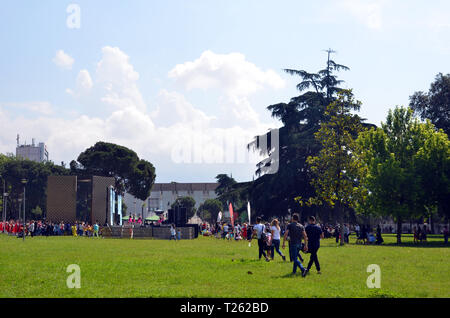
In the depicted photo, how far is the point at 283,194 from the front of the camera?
5566cm

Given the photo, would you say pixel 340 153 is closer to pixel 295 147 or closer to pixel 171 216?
pixel 295 147

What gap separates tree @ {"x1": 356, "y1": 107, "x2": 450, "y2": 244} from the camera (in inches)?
1783

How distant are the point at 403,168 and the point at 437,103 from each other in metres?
18.2

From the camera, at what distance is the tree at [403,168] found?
45.3 meters

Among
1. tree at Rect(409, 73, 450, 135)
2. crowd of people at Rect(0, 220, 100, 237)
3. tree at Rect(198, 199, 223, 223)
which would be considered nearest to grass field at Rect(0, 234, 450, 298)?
crowd of people at Rect(0, 220, 100, 237)

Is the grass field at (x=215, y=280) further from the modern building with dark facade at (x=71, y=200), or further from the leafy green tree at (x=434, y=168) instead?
the modern building with dark facade at (x=71, y=200)

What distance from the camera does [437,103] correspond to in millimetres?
61531

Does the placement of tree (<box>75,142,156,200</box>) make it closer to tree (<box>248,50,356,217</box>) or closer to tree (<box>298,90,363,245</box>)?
tree (<box>248,50,356,217</box>)

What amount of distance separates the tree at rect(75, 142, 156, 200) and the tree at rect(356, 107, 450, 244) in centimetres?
5759

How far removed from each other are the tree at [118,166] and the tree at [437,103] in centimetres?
5131

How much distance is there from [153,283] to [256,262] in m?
7.79

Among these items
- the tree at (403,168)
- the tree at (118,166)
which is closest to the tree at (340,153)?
the tree at (403,168)
